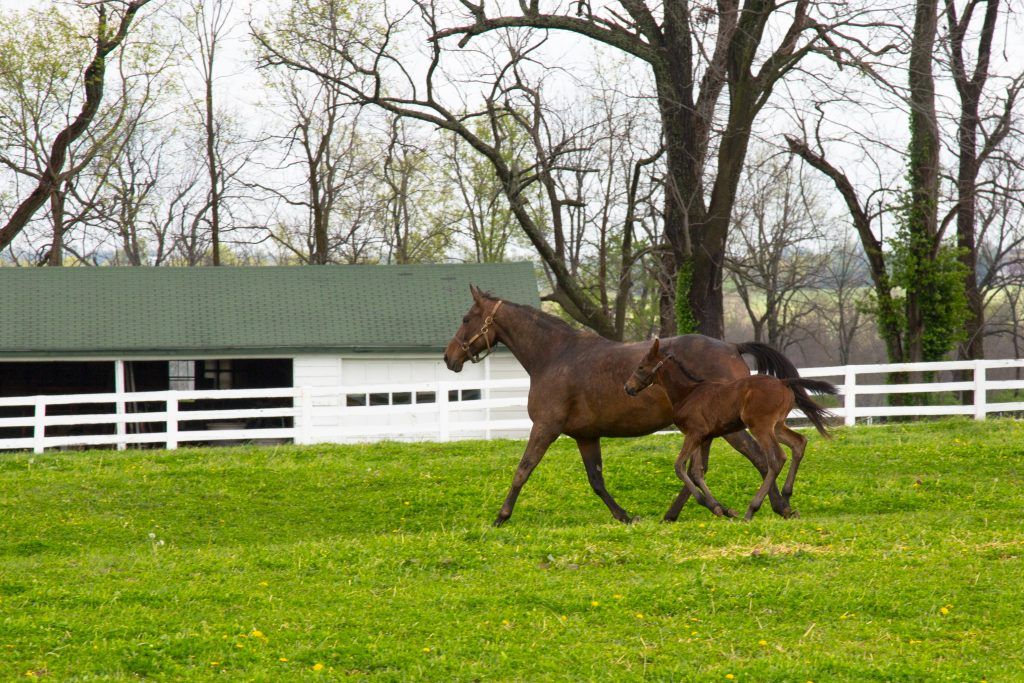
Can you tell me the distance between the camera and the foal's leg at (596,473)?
10602 mm

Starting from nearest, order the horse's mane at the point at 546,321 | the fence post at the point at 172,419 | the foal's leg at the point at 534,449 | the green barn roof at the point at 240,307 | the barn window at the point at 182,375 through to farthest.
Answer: the foal's leg at the point at 534,449
the horse's mane at the point at 546,321
the fence post at the point at 172,419
the green barn roof at the point at 240,307
the barn window at the point at 182,375

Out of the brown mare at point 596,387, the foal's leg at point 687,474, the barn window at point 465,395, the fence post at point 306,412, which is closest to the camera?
the foal's leg at point 687,474

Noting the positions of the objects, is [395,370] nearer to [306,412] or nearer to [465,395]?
[465,395]

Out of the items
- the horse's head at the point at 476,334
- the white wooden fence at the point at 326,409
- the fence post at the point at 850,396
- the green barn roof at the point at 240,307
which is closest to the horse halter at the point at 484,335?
the horse's head at the point at 476,334

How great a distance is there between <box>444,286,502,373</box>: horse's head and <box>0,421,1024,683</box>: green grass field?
192 centimetres

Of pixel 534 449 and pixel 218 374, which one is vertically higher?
pixel 218 374

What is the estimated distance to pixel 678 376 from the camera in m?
9.84

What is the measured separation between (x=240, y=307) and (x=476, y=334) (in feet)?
54.7

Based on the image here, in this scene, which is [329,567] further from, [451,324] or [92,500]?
[451,324]

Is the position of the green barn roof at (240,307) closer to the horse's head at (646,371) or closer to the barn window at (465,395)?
the barn window at (465,395)

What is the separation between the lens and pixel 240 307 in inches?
1050

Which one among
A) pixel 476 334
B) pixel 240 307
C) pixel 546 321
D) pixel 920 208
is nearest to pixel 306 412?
pixel 476 334

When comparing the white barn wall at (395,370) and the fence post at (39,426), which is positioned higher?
the white barn wall at (395,370)

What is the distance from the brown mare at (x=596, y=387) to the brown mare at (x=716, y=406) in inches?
12.9
